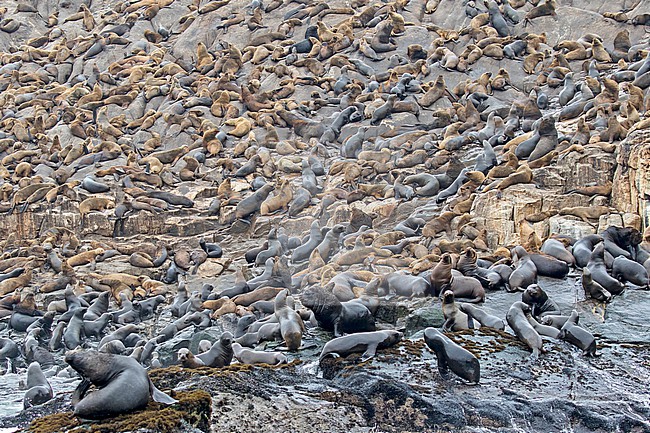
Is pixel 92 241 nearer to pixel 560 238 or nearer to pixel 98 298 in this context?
pixel 98 298

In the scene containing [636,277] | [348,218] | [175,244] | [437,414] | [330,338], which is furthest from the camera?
[175,244]

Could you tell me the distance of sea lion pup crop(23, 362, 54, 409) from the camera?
859cm

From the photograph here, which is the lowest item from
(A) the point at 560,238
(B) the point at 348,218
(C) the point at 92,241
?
(C) the point at 92,241

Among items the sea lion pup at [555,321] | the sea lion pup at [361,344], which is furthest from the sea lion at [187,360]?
the sea lion pup at [555,321]

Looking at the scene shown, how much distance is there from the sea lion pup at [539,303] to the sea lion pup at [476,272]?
120 cm

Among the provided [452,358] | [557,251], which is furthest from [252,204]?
[452,358]

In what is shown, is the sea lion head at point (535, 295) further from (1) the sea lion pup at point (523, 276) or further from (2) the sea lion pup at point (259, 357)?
(2) the sea lion pup at point (259, 357)

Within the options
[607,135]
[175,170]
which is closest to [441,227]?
[607,135]

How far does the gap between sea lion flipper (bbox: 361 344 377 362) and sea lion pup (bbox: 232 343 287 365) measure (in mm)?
854

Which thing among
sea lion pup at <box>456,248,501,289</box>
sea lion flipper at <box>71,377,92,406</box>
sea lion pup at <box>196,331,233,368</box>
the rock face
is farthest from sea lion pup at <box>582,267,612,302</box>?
sea lion flipper at <box>71,377,92,406</box>

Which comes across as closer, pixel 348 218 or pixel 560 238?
pixel 560 238

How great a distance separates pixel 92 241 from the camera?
18125 mm

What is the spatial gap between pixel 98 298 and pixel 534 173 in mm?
8251

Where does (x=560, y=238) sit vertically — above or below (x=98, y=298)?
above
